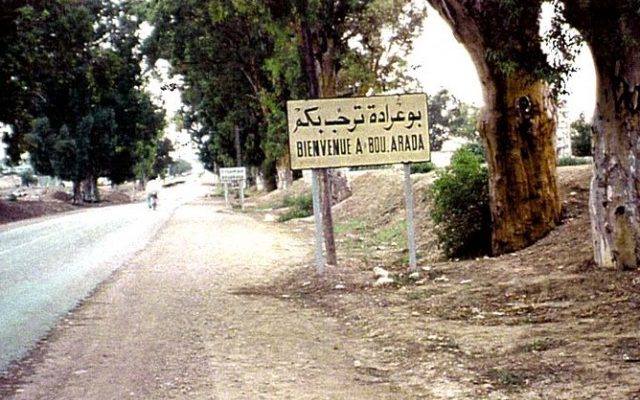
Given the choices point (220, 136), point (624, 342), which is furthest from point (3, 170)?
point (624, 342)

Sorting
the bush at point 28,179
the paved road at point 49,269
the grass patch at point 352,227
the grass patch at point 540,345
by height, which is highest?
the bush at point 28,179

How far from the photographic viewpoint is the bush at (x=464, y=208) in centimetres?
1409

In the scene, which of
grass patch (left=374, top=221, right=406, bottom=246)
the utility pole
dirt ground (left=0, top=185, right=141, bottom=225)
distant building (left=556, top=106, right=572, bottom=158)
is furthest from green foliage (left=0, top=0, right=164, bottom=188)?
distant building (left=556, top=106, right=572, bottom=158)

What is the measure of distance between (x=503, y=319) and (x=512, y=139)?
4587 mm

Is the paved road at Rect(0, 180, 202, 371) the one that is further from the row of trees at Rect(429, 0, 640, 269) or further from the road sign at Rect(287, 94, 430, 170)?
the row of trees at Rect(429, 0, 640, 269)

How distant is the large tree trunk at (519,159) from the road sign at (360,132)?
1.06 meters

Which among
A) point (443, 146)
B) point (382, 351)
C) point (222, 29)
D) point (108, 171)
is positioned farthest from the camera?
point (443, 146)

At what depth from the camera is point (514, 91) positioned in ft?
41.8

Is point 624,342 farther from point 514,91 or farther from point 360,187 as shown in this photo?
point 360,187

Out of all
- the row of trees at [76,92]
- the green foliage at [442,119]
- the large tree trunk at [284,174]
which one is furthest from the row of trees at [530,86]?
the green foliage at [442,119]

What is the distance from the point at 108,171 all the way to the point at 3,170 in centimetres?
3405

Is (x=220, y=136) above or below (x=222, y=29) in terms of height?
below

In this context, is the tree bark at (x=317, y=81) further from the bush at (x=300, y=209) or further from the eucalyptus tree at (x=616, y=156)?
the bush at (x=300, y=209)

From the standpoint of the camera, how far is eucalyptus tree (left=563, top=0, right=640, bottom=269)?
9.97 metres
